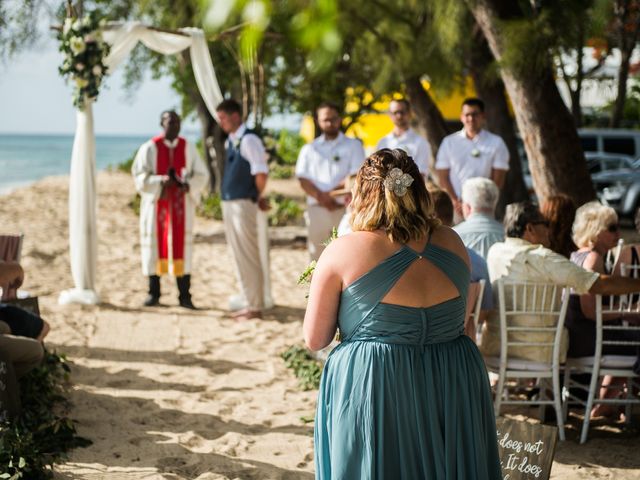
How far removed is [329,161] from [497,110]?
409 centimetres

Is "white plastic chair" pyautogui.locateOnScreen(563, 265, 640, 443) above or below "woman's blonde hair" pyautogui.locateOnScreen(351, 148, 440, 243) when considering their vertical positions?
below

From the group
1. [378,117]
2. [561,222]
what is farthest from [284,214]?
[561,222]

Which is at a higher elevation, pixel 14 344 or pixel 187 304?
pixel 14 344

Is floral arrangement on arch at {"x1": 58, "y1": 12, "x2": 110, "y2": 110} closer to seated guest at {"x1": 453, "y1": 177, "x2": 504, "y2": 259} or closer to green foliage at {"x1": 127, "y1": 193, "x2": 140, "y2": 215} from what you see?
seated guest at {"x1": 453, "y1": 177, "x2": 504, "y2": 259}

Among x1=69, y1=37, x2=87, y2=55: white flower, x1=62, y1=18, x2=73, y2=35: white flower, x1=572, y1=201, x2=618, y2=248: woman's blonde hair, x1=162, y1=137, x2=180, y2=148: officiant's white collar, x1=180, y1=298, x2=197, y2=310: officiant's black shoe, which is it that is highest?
x1=62, y1=18, x2=73, y2=35: white flower

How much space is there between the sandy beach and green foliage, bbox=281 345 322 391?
0.27ft

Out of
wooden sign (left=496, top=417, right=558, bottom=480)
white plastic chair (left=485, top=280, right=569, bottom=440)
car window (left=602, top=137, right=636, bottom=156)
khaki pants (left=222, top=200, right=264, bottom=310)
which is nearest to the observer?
wooden sign (left=496, top=417, right=558, bottom=480)

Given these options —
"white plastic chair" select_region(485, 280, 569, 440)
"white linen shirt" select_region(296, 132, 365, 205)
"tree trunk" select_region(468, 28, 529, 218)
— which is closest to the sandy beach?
"white plastic chair" select_region(485, 280, 569, 440)

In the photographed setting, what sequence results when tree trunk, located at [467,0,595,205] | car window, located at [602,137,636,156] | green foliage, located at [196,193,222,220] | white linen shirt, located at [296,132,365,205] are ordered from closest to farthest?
tree trunk, located at [467,0,595,205] < white linen shirt, located at [296,132,365,205] < green foliage, located at [196,193,222,220] < car window, located at [602,137,636,156]

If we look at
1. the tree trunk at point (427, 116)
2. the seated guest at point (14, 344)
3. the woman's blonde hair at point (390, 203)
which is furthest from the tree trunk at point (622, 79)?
the woman's blonde hair at point (390, 203)

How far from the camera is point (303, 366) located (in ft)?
22.2

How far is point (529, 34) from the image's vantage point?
7340 millimetres

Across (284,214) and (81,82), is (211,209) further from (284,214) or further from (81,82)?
(81,82)

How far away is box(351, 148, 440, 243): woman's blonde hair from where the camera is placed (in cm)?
307
